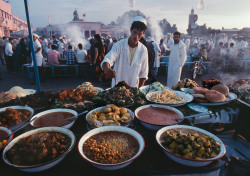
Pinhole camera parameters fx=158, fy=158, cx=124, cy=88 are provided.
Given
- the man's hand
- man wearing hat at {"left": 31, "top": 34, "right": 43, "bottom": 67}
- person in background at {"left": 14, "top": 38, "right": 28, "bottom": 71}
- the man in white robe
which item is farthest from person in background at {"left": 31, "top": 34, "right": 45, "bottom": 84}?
the man's hand

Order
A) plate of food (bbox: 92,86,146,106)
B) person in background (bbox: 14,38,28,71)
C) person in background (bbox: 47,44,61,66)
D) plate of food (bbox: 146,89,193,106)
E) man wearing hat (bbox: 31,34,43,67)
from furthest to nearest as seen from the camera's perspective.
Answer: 1. person in background (bbox: 14,38,28,71)
2. person in background (bbox: 47,44,61,66)
3. man wearing hat (bbox: 31,34,43,67)
4. plate of food (bbox: 146,89,193,106)
5. plate of food (bbox: 92,86,146,106)

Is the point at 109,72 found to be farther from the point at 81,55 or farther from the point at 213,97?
the point at 81,55

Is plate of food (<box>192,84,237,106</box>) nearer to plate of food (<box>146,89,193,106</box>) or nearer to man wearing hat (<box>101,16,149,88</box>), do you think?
plate of food (<box>146,89,193,106</box>)

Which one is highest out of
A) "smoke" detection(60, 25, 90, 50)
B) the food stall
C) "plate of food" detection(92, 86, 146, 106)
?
"smoke" detection(60, 25, 90, 50)

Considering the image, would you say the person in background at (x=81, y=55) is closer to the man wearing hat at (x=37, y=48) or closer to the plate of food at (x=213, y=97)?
the man wearing hat at (x=37, y=48)

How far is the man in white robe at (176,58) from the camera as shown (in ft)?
18.6

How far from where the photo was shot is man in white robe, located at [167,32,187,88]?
5676mm

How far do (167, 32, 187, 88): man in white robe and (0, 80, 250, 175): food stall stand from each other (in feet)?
9.84

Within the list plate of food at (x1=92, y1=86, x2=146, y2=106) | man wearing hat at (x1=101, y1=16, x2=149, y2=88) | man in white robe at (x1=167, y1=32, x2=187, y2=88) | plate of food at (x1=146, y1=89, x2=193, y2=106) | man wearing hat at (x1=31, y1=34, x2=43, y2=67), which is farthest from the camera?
man wearing hat at (x1=31, y1=34, x2=43, y2=67)

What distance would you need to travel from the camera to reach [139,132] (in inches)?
69.1

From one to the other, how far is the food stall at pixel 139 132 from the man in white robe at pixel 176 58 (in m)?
3.00

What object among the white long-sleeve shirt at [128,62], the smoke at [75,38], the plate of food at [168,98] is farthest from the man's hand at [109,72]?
the smoke at [75,38]

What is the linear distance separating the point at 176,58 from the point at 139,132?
15.6 ft

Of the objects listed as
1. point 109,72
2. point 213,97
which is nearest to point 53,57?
point 109,72
